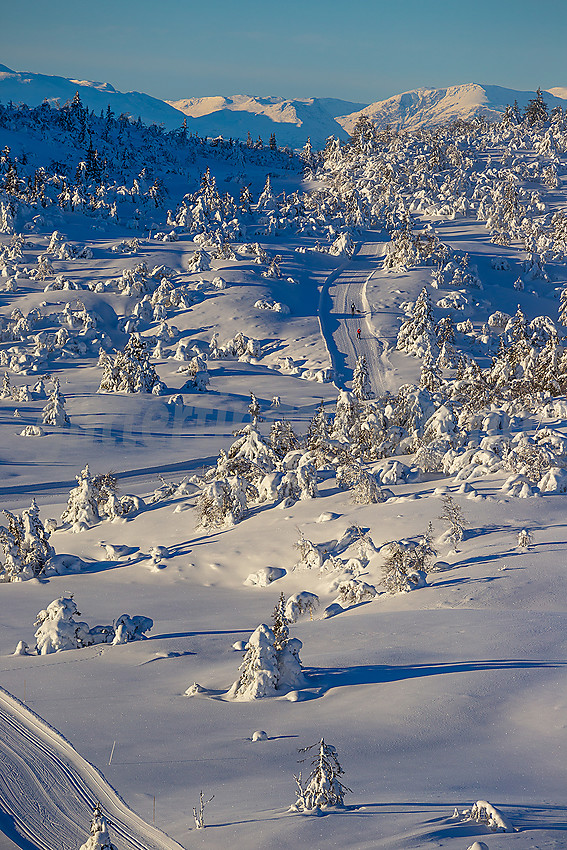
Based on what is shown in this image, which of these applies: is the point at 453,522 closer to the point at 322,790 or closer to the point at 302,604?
the point at 302,604

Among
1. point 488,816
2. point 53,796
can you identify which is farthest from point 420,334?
point 488,816

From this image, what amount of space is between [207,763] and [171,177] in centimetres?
7531

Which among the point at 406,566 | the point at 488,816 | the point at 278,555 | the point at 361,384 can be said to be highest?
the point at 488,816

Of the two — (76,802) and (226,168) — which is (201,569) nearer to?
(76,802)

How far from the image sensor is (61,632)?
12.7 m

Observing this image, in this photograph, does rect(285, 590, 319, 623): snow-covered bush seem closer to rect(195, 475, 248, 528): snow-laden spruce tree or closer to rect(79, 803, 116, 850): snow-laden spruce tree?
rect(195, 475, 248, 528): snow-laden spruce tree

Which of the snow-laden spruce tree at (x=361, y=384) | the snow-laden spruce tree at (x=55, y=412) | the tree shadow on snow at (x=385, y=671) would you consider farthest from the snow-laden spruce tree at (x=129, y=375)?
the tree shadow on snow at (x=385, y=671)

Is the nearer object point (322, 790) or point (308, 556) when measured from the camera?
point (322, 790)

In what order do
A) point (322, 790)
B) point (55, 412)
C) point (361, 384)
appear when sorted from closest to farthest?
point (322, 790) < point (55, 412) < point (361, 384)

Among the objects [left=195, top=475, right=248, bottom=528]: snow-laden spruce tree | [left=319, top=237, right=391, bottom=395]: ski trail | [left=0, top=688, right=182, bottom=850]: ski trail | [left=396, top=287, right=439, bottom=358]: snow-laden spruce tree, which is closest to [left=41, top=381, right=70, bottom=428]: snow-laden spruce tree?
[left=195, top=475, right=248, bottom=528]: snow-laden spruce tree

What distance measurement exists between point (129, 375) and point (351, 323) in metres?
16.5

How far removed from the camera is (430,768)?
755 cm

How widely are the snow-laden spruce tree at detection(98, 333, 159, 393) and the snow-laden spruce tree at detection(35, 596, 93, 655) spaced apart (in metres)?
21.6

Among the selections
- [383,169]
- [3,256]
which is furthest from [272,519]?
[383,169]
